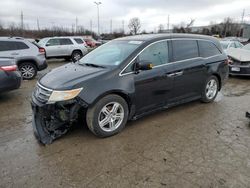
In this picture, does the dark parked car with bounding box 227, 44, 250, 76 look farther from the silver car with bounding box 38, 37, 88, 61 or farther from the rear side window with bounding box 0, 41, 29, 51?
the silver car with bounding box 38, 37, 88, 61

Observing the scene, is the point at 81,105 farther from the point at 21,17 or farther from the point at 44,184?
the point at 21,17

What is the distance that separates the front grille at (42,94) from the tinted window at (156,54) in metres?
1.68

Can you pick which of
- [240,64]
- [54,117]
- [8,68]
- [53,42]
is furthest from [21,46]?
[240,64]

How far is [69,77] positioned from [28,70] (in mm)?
6190

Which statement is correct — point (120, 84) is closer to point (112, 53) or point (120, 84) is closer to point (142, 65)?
point (142, 65)

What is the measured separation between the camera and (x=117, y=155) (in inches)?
126

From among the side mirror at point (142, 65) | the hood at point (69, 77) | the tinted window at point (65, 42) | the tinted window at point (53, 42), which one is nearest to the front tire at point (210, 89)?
the side mirror at point (142, 65)

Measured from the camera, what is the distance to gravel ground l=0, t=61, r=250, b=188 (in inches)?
105

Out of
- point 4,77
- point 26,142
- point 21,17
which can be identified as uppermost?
point 21,17

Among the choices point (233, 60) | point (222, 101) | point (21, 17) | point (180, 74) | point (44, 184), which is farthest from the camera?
point (21, 17)

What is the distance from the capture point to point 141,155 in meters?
3.20

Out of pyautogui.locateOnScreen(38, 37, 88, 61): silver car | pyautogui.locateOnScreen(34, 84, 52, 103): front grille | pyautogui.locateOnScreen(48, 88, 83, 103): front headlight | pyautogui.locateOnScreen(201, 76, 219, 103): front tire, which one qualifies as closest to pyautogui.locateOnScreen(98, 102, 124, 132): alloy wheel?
pyautogui.locateOnScreen(48, 88, 83, 103): front headlight

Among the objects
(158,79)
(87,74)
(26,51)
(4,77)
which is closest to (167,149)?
(158,79)

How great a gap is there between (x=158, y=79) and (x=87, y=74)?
4.47ft
